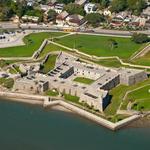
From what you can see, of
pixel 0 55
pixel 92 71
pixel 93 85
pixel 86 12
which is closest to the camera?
pixel 93 85

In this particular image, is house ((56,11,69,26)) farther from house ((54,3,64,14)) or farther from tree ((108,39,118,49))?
tree ((108,39,118,49))

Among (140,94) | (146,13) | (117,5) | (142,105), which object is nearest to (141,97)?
(140,94)

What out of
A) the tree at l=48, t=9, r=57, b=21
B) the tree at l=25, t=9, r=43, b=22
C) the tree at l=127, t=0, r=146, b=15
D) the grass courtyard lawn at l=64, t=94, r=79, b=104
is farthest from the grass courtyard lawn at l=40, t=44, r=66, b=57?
the tree at l=127, t=0, r=146, b=15

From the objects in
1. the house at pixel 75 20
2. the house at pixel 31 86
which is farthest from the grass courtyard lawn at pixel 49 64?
the house at pixel 75 20

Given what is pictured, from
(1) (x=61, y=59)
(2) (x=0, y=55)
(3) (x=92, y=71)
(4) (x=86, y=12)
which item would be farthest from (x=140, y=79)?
(4) (x=86, y=12)

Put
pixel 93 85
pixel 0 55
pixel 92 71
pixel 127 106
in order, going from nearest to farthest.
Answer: pixel 127 106 → pixel 93 85 → pixel 92 71 → pixel 0 55

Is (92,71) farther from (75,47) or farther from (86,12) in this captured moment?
(86,12)
